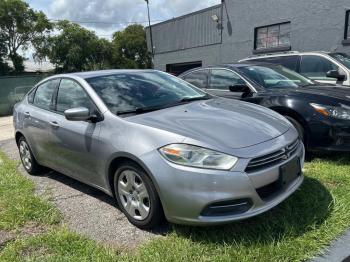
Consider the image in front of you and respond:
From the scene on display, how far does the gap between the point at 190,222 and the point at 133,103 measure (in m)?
1.44

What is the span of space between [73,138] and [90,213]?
81 cm

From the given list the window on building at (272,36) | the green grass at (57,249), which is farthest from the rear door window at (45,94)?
the window on building at (272,36)

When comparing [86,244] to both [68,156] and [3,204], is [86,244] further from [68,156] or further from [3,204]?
[3,204]

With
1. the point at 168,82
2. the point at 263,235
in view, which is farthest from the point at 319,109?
the point at 263,235

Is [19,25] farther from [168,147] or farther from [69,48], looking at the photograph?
[168,147]

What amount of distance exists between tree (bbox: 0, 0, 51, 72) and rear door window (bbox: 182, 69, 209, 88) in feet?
111

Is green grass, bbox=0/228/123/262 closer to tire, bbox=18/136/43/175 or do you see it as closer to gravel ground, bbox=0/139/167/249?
gravel ground, bbox=0/139/167/249

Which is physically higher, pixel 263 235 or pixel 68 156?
pixel 68 156

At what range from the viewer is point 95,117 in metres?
3.80

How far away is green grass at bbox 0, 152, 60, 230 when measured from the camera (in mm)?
3865

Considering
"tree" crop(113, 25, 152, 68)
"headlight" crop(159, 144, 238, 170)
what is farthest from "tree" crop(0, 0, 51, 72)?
"headlight" crop(159, 144, 238, 170)

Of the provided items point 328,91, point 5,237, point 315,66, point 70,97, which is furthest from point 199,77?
point 5,237

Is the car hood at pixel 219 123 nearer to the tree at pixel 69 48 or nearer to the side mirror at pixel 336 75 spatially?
the side mirror at pixel 336 75

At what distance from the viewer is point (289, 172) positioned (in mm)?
3344
